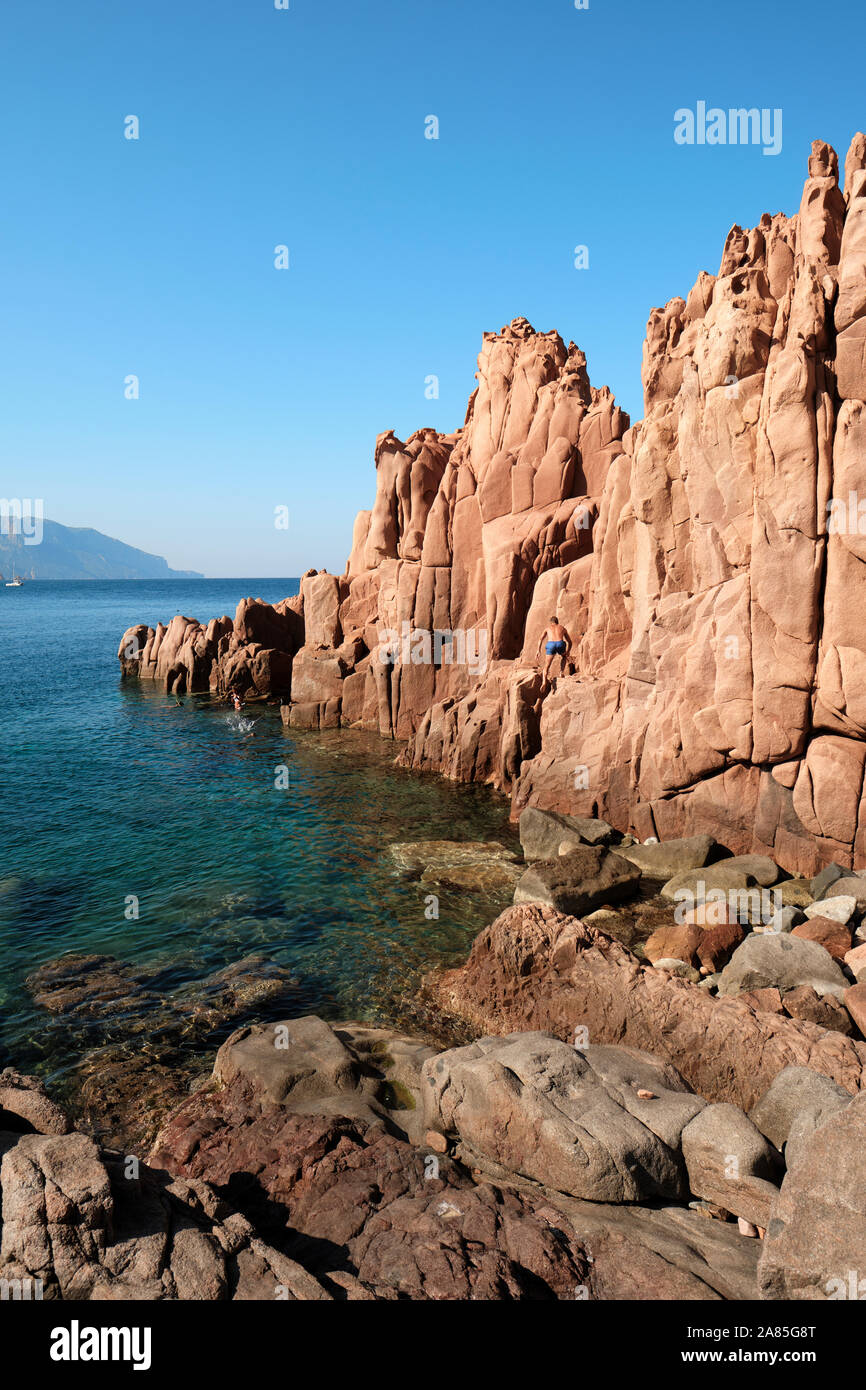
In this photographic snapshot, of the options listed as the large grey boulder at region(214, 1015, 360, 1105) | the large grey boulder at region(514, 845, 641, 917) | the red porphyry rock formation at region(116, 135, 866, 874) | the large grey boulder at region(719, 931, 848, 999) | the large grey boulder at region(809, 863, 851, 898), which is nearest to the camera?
the large grey boulder at region(214, 1015, 360, 1105)

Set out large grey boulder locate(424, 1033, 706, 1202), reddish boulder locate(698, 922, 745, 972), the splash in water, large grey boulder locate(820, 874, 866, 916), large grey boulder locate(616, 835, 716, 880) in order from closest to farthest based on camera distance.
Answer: large grey boulder locate(424, 1033, 706, 1202), reddish boulder locate(698, 922, 745, 972), large grey boulder locate(820, 874, 866, 916), large grey boulder locate(616, 835, 716, 880), the splash in water

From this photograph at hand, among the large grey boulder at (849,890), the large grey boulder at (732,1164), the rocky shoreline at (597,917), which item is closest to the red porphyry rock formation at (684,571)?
the rocky shoreline at (597,917)

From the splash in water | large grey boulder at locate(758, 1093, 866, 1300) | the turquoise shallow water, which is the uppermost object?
the splash in water

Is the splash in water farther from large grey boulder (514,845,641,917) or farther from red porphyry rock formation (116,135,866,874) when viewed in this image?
large grey boulder (514,845,641,917)

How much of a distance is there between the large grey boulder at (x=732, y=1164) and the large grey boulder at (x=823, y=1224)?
1792 mm

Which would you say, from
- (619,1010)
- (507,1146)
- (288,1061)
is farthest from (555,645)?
(507,1146)

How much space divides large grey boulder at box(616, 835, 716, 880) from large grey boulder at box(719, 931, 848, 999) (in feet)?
23.2

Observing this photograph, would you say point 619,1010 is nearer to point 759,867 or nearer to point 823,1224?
point 823,1224

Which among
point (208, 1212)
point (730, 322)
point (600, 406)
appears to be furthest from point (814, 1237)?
point (600, 406)

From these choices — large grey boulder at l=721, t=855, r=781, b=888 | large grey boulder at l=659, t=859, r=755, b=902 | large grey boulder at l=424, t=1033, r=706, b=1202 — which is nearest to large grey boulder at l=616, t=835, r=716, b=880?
large grey boulder at l=659, t=859, r=755, b=902

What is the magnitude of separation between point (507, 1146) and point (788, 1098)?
4.60 metres

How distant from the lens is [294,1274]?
7.88 m

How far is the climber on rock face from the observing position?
119 ft

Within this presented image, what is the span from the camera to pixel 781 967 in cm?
1786
